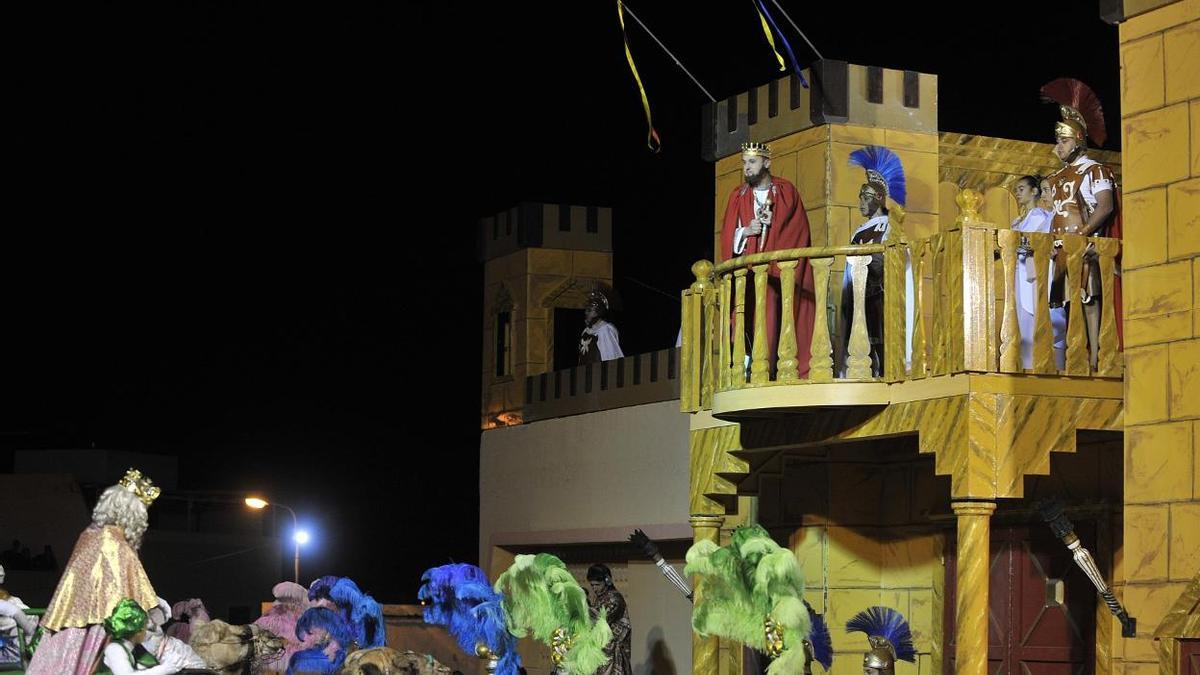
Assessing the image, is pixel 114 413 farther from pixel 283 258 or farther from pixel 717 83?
pixel 717 83

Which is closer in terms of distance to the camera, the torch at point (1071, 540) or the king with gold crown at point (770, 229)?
the torch at point (1071, 540)

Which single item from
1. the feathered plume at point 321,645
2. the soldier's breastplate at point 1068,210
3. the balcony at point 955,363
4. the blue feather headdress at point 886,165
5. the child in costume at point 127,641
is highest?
the blue feather headdress at point 886,165

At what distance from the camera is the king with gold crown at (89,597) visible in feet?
34.3

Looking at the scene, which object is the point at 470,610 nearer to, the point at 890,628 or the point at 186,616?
the point at 186,616

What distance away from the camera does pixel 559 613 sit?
42.6 feet

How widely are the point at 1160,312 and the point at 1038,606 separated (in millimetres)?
3325

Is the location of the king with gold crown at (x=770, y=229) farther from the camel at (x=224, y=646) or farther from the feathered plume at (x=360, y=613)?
the camel at (x=224, y=646)

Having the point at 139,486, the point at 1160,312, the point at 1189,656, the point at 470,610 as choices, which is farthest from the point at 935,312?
the point at 139,486

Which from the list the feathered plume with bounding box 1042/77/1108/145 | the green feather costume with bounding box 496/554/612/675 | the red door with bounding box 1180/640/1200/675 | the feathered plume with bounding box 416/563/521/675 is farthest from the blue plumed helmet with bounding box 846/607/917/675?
the feathered plume with bounding box 1042/77/1108/145

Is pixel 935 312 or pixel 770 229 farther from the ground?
pixel 770 229

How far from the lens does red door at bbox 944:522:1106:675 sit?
12836 mm

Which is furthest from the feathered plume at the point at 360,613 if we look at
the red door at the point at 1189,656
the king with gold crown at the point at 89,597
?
the red door at the point at 1189,656

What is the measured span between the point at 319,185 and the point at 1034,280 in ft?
65.3

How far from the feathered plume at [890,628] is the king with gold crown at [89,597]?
417cm
